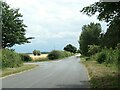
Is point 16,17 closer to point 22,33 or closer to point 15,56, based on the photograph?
point 22,33

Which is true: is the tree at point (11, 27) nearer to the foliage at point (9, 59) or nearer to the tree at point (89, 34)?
the foliage at point (9, 59)

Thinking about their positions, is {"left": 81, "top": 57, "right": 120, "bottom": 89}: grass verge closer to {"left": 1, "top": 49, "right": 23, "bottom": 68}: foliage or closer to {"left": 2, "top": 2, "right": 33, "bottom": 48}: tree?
{"left": 1, "top": 49, "right": 23, "bottom": 68}: foliage

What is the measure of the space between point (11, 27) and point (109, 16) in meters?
36.4

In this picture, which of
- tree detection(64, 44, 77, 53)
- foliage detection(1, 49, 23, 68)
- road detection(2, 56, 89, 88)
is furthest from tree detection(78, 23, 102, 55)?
tree detection(64, 44, 77, 53)

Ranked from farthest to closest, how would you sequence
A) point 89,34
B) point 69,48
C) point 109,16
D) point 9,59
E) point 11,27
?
point 69,48
point 89,34
point 11,27
point 9,59
point 109,16

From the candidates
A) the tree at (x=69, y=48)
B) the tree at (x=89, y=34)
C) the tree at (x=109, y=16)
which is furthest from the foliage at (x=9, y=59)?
the tree at (x=69, y=48)

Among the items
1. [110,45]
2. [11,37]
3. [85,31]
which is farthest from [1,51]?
[85,31]

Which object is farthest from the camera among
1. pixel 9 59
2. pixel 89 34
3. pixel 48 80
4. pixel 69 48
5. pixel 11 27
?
pixel 69 48

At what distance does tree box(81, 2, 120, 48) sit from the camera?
19703 mm

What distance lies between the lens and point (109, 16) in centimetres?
2048

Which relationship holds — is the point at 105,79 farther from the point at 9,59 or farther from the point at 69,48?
the point at 69,48

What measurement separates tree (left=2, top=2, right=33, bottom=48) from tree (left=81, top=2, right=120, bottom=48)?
33.5 meters

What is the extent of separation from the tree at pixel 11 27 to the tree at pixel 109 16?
33.5 metres

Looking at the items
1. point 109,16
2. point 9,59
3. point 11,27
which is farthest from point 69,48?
point 109,16
